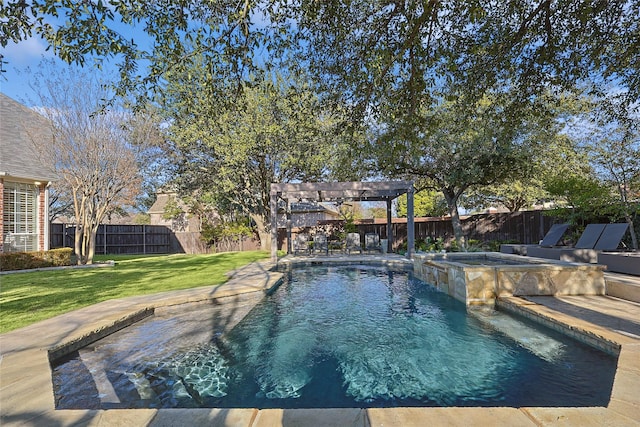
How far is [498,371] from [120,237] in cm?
2305

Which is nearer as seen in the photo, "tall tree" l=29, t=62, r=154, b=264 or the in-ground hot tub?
the in-ground hot tub

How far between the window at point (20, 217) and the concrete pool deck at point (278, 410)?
33.5 ft

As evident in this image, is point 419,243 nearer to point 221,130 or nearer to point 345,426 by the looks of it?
point 221,130

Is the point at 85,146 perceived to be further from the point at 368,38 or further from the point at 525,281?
the point at 525,281

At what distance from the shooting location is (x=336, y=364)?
3695 millimetres

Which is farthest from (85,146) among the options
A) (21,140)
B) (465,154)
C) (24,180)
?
(465,154)

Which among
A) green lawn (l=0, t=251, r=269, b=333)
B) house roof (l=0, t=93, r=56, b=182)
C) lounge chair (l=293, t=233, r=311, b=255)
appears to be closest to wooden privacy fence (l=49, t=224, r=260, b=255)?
lounge chair (l=293, t=233, r=311, b=255)

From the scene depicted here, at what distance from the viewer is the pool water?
293 cm

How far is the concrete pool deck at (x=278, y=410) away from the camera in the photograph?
6.59ft

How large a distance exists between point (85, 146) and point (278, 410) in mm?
13400

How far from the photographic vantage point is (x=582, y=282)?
18.2 ft

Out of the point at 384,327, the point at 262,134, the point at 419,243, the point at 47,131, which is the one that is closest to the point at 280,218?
the point at 262,134

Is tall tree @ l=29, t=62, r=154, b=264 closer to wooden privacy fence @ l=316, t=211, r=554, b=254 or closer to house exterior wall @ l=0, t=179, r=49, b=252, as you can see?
house exterior wall @ l=0, t=179, r=49, b=252

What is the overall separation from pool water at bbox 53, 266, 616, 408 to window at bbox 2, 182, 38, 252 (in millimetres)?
10610
